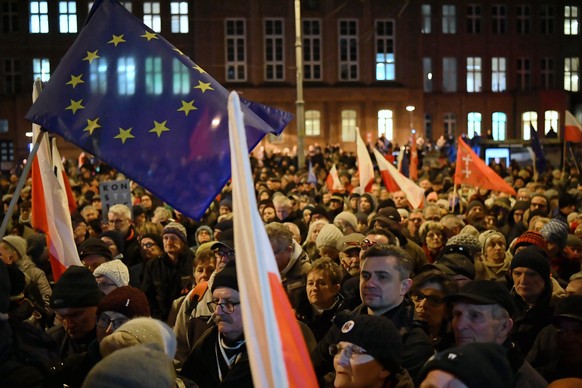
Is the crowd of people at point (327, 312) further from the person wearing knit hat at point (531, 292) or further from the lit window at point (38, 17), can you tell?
the lit window at point (38, 17)

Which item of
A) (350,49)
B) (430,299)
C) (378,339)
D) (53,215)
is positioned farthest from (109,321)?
(350,49)

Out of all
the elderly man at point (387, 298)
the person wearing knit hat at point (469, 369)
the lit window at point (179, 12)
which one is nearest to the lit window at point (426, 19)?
the lit window at point (179, 12)

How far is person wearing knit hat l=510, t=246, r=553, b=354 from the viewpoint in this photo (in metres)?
5.69

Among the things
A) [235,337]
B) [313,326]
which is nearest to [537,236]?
[313,326]

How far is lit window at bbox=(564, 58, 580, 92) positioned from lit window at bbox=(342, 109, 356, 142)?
1542 cm

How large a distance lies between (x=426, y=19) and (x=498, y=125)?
7765 millimetres

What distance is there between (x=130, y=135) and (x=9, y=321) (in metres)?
1.92

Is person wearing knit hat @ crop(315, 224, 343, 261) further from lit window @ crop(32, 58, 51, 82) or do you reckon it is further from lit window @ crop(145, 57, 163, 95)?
lit window @ crop(32, 58, 51, 82)

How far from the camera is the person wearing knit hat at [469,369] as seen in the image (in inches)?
127

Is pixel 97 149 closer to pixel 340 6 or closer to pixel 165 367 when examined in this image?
pixel 165 367

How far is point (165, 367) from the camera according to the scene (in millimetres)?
2932

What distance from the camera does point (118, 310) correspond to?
188 inches

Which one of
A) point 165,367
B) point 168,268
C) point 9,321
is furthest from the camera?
point 168,268

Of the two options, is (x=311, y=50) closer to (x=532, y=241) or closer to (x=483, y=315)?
(x=532, y=241)
